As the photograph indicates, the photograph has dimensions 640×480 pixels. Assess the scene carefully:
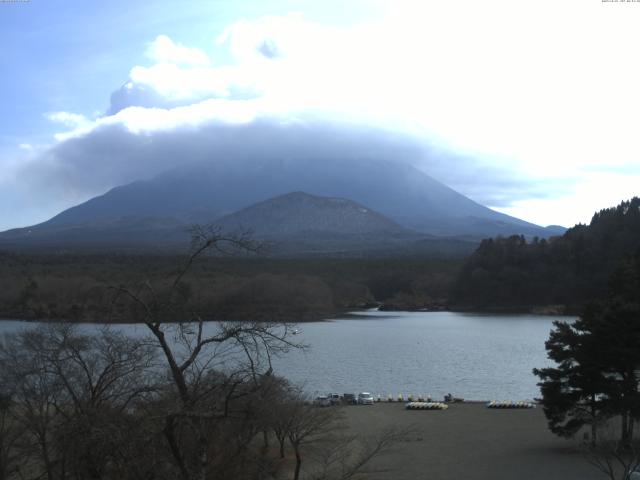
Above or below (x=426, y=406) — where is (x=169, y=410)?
above

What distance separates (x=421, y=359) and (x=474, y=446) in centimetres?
2033

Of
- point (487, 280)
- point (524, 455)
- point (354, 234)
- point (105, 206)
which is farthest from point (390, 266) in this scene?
point (105, 206)

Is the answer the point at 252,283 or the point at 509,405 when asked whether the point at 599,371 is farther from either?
the point at 252,283

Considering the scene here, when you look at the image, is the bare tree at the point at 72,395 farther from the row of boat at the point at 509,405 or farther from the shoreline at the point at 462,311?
the shoreline at the point at 462,311

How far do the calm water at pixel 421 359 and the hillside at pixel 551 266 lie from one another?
17.0 meters

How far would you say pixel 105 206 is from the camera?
192 meters

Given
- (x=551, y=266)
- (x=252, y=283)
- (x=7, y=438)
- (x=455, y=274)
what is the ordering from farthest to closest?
(x=455, y=274)
(x=551, y=266)
(x=252, y=283)
(x=7, y=438)

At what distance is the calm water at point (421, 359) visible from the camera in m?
30.6

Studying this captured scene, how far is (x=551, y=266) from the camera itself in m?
78.3

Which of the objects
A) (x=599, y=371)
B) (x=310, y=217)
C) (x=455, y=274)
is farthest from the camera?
(x=310, y=217)

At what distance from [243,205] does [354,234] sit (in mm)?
46684

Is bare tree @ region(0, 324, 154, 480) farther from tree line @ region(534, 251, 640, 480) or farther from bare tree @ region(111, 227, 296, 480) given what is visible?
tree line @ region(534, 251, 640, 480)

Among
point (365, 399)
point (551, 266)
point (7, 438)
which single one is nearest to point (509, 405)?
point (365, 399)

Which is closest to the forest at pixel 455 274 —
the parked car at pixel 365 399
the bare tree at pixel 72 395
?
the parked car at pixel 365 399
